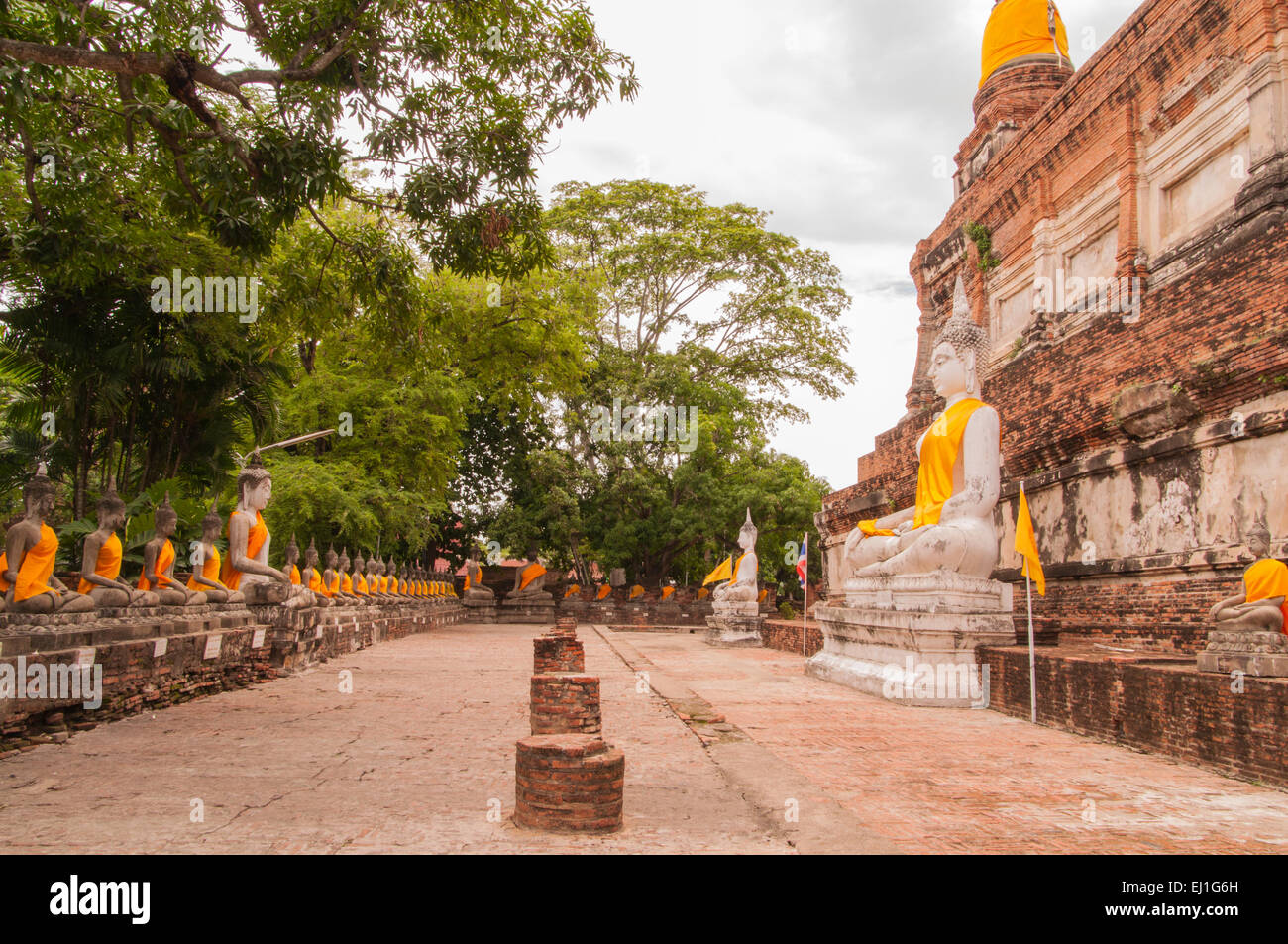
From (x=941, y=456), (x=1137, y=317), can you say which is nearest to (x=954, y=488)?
(x=941, y=456)

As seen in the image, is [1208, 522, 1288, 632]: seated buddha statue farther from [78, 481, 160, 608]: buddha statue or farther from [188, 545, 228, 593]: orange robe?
[188, 545, 228, 593]: orange robe

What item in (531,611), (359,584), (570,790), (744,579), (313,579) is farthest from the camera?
(531,611)

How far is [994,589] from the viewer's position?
848cm

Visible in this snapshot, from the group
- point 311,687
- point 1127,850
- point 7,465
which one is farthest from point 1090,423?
point 7,465

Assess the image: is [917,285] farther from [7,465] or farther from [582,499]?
[7,465]

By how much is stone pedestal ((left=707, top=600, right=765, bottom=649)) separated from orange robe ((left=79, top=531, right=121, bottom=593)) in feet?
37.4

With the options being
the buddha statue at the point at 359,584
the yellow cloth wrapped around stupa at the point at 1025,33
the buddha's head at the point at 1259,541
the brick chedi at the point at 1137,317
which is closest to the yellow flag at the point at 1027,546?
the buddha's head at the point at 1259,541

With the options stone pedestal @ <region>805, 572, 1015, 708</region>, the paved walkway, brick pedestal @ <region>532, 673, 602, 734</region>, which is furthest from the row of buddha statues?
stone pedestal @ <region>805, 572, 1015, 708</region>

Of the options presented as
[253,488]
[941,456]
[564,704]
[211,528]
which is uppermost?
[941,456]

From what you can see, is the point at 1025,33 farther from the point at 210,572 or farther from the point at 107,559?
the point at 107,559

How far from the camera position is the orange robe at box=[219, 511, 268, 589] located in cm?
979

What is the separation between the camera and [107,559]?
23.7 ft

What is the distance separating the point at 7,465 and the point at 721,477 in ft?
64.3

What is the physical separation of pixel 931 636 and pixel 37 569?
273 inches
